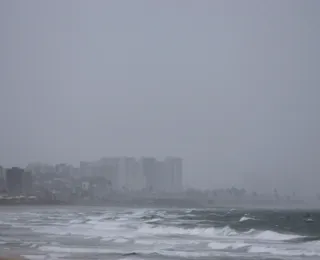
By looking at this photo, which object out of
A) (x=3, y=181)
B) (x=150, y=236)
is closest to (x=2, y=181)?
Answer: (x=3, y=181)

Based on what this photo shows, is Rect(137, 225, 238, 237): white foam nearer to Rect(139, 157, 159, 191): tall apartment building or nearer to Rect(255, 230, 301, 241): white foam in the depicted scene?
Rect(255, 230, 301, 241): white foam

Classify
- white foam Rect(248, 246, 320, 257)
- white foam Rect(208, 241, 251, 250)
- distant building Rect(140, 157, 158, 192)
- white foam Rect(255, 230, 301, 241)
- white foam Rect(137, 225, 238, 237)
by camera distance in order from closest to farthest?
white foam Rect(248, 246, 320, 257) → white foam Rect(208, 241, 251, 250) → white foam Rect(255, 230, 301, 241) → white foam Rect(137, 225, 238, 237) → distant building Rect(140, 157, 158, 192)

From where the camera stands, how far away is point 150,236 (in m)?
21.3

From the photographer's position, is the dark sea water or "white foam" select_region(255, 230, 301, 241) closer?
the dark sea water

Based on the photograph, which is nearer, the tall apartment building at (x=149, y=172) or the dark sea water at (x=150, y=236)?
the dark sea water at (x=150, y=236)

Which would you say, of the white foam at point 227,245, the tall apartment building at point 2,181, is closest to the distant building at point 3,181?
the tall apartment building at point 2,181

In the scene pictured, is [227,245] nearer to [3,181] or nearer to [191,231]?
[191,231]

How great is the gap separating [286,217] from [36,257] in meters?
18.9

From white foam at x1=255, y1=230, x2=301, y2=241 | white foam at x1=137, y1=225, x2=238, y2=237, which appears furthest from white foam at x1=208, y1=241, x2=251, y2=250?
white foam at x1=137, y1=225, x2=238, y2=237

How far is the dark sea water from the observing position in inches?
628

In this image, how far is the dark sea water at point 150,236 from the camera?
15.9m

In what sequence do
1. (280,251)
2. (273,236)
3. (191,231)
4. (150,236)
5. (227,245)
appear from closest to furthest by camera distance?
(280,251) < (227,245) < (273,236) < (150,236) < (191,231)

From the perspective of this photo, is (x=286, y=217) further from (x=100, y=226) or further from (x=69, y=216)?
(x=69, y=216)

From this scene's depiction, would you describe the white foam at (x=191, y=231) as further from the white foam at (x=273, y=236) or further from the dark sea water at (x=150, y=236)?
the white foam at (x=273, y=236)
